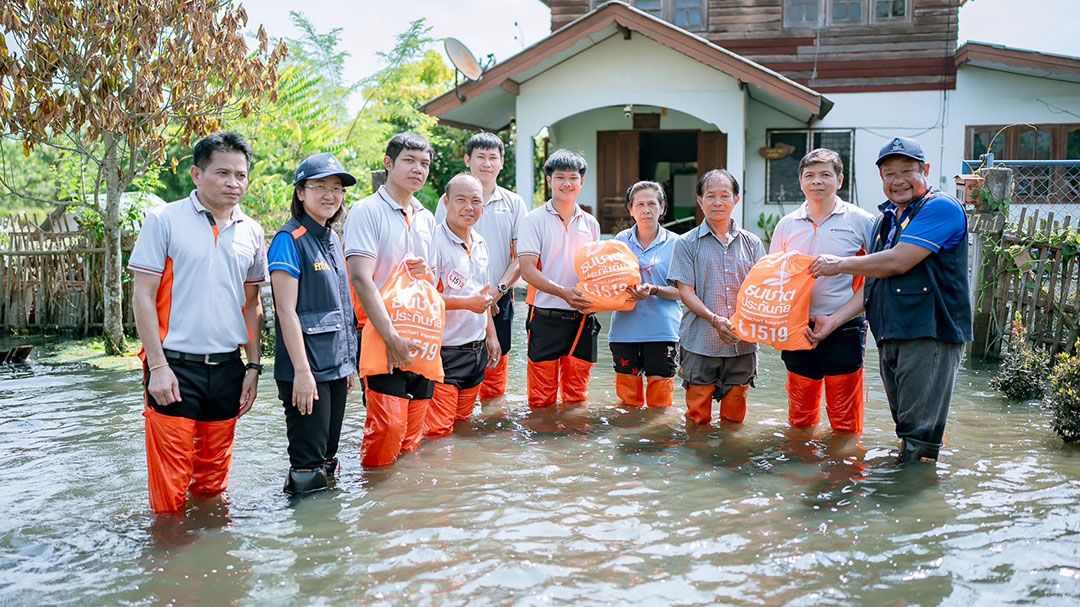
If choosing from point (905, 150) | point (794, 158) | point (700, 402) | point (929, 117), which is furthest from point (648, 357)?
point (929, 117)

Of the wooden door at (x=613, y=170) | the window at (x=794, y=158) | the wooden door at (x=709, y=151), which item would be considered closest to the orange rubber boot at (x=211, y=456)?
the wooden door at (x=613, y=170)

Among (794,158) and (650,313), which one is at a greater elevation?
(794,158)

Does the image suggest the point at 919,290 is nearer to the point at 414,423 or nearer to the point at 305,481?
the point at 414,423

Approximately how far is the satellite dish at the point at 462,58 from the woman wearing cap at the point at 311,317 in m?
9.96

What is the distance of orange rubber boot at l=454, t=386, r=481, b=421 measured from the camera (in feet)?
21.0

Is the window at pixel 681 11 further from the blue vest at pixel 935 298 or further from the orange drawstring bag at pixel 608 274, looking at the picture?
the blue vest at pixel 935 298

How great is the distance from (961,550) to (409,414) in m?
3.18

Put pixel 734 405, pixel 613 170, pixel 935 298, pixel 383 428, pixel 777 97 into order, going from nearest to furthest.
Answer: pixel 935 298 < pixel 383 428 < pixel 734 405 < pixel 777 97 < pixel 613 170

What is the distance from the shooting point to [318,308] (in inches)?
181

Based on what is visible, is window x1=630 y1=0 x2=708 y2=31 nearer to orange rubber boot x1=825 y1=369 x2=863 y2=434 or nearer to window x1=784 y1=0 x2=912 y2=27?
window x1=784 y1=0 x2=912 y2=27

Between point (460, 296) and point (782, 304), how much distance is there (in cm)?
207

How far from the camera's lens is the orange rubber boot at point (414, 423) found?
217 inches

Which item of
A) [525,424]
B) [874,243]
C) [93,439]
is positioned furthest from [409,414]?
[874,243]

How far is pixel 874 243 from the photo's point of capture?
544cm
